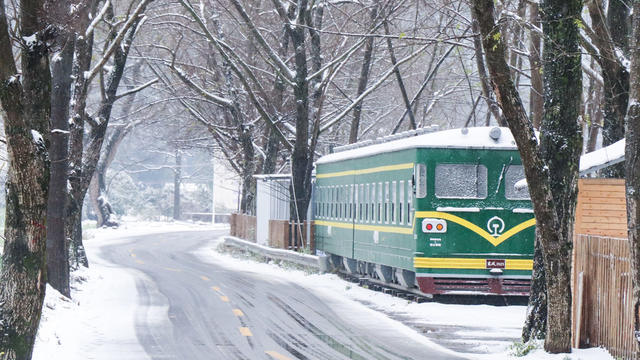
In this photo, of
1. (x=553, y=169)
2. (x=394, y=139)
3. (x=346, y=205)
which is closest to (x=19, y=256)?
(x=553, y=169)

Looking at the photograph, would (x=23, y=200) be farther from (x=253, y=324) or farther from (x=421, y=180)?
(x=421, y=180)

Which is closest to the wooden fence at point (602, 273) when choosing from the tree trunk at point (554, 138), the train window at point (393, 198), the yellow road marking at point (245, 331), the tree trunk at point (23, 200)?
the tree trunk at point (554, 138)

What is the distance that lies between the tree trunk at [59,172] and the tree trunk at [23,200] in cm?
634

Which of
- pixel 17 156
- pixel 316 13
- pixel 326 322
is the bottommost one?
pixel 326 322

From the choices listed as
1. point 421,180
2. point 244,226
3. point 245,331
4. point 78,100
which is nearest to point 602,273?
point 245,331

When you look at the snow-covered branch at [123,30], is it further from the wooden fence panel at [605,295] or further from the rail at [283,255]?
the rail at [283,255]

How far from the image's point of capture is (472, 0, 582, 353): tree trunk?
13688 millimetres

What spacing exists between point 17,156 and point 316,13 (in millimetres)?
24460

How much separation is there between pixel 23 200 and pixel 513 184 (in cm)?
1256

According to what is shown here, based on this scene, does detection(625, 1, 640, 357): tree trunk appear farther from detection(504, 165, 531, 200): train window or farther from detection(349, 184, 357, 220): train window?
detection(349, 184, 357, 220): train window

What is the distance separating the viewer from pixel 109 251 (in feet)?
141

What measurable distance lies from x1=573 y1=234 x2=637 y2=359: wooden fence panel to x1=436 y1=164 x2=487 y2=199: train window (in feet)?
20.5

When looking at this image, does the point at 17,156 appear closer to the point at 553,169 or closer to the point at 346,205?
the point at 553,169

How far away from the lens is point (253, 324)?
1728cm
